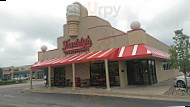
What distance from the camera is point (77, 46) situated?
1705 centimetres

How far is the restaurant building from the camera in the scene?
40.8 ft

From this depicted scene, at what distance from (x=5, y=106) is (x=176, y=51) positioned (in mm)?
10777

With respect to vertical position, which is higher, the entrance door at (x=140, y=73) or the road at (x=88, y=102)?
the entrance door at (x=140, y=73)

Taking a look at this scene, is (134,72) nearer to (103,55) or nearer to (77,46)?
(103,55)

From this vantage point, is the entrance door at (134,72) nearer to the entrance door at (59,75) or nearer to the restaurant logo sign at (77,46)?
the restaurant logo sign at (77,46)

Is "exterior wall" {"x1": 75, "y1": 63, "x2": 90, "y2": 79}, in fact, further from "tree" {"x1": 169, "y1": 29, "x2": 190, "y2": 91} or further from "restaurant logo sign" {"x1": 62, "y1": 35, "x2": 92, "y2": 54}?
"tree" {"x1": 169, "y1": 29, "x2": 190, "y2": 91}

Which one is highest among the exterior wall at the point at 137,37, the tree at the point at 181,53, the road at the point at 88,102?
the exterior wall at the point at 137,37

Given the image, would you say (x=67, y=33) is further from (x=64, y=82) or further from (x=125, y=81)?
(x=125, y=81)

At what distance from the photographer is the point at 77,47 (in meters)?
17.0

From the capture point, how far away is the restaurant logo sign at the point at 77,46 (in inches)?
634

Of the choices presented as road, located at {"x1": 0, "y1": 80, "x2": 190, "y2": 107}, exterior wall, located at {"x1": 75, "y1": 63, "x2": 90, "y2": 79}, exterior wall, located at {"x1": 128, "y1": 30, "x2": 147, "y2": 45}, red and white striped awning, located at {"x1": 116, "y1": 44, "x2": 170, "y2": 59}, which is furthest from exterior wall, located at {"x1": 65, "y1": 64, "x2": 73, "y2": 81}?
exterior wall, located at {"x1": 128, "y1": 30, "x2": 147, "y2": 45}

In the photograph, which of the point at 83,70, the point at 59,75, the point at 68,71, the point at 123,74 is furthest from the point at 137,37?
the point at 59,75

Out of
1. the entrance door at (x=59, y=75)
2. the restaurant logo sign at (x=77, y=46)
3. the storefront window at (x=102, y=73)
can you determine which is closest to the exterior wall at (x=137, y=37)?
the storefront window at (x=102, y=73)

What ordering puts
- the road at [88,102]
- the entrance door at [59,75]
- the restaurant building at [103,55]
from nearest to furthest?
the road at [88,102]
the restaurant building at [103,55]
the entrance door at [59,75]
